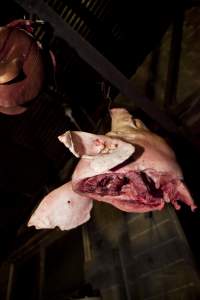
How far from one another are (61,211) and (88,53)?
3.77 feet

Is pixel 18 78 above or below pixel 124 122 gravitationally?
below

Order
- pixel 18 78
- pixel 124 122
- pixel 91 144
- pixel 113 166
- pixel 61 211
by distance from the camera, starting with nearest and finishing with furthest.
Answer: pixel 113 166
pixel 91 144
pixel 61 211
pixel 124 122
pixel 18 78

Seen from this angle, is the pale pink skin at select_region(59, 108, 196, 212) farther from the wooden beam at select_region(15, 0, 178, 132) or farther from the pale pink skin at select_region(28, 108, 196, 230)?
the wooden beam at select_region(15, 0, 178, 132)

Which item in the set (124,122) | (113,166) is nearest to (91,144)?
(113,166)

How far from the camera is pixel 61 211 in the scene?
1.48 metres

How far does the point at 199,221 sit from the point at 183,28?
2.91m

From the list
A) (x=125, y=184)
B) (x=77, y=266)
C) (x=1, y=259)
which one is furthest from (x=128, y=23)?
(x=1, y=259)

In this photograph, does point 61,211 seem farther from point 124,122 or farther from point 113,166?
point 124,122

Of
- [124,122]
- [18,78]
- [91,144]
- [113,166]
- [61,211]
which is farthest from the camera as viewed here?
[18,78]

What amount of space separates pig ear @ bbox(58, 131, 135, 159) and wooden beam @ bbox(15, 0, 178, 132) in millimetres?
832

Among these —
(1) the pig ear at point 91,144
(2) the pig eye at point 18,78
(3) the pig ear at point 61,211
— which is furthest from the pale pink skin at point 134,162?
(2) the pig eye at point 18,78

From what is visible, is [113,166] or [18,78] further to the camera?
[18,78]

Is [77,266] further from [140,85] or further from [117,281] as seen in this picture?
[140,85]

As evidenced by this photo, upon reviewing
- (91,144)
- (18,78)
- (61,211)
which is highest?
(91,144)
